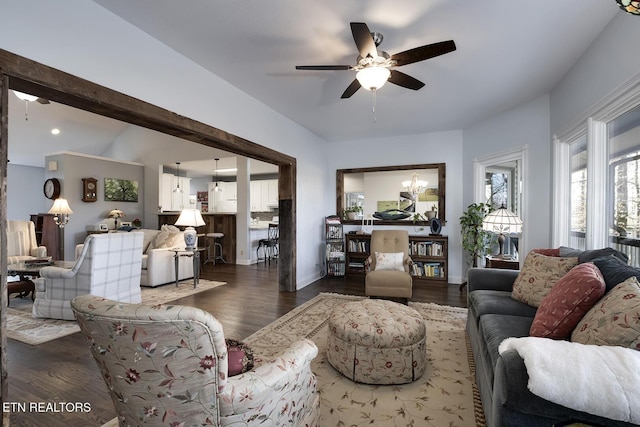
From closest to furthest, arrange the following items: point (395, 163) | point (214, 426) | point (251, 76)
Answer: point (214, 426) < point (251, 76) < point (395, 163)

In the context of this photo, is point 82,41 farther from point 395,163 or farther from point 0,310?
point 395,163

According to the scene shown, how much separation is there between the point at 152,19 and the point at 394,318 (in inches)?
116

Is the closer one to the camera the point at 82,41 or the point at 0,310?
the point at 0,310

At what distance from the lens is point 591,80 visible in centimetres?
267

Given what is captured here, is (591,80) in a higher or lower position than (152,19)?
lower

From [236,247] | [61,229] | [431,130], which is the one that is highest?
[431,130]

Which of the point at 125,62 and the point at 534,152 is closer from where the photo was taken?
the point at 125,62

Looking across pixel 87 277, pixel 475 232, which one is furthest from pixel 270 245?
pixel 475 232

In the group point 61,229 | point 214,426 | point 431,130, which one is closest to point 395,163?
point 431,130

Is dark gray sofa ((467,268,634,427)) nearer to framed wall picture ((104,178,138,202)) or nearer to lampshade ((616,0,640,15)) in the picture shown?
lampshade ((616,0,640,15))

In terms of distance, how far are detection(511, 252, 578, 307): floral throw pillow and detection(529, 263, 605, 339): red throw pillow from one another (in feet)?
1.98

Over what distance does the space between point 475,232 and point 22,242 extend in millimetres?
7611

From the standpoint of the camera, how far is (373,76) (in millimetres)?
2324

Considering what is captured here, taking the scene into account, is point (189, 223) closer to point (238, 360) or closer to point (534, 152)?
point (238, 360)
